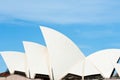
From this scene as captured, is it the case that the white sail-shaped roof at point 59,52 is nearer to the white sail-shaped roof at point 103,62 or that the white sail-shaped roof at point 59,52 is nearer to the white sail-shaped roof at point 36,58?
the white sail-shaped roof at point 36,58

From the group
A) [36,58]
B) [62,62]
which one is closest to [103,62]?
[62,62]

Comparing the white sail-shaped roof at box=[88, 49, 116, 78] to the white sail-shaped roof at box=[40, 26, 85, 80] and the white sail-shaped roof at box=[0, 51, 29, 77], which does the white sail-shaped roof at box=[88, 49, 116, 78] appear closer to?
the white sail-shaped roof at box=[40, 26, 85, 80]

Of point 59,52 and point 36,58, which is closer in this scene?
point 59,52

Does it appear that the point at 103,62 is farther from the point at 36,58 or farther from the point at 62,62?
the point at 36,58

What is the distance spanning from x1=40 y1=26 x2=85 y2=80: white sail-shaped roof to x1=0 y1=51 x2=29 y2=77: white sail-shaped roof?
24.2ft

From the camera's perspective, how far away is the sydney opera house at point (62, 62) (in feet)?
178

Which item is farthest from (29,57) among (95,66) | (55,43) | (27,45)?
(95,66)

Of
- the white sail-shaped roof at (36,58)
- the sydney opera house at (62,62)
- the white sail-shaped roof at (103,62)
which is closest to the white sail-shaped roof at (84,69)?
the sydney opera house at (62,62)

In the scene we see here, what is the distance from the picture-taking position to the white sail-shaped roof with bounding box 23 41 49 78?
184ft

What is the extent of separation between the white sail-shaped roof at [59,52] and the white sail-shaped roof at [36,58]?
8.07 feet

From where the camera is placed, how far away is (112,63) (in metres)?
57.8

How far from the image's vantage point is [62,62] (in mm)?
54281

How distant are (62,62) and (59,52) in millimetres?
1642

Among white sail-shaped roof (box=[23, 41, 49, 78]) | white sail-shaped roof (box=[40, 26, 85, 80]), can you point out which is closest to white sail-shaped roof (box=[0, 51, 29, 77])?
white sail-shaped roof (box=[23, 41, 49, 78])
